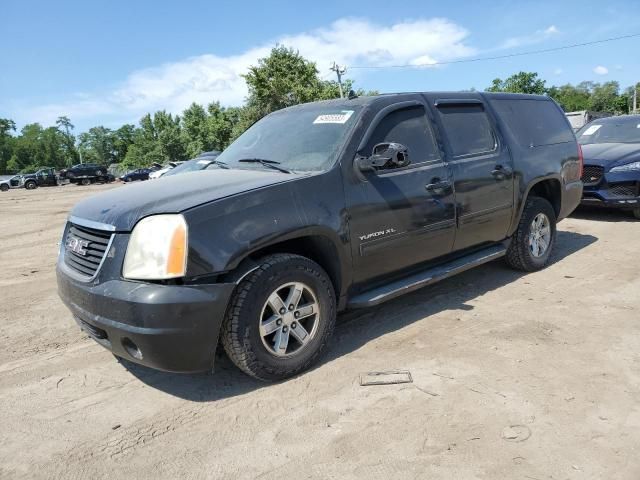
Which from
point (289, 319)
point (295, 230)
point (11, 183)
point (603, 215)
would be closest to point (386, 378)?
point (289, 319)

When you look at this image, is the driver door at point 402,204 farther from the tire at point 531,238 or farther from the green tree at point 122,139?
the green tree at point 122,139

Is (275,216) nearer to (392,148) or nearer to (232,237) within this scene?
(232,237)

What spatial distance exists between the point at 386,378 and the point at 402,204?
1.30m

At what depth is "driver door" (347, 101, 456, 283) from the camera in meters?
3.54

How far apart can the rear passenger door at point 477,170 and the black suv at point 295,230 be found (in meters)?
0.01

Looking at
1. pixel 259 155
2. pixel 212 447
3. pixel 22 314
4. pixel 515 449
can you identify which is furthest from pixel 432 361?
pixel 22 314

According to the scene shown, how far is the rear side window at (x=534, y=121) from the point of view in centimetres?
504

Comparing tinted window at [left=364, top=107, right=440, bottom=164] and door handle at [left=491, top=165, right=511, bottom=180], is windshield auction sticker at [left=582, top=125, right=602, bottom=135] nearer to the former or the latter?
door handle at [left=491, top=165, right=511, bottom=180]

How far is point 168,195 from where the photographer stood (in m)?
3.11

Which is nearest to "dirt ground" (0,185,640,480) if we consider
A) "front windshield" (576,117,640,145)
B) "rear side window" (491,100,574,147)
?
"rear side window" (491,100,574,147)

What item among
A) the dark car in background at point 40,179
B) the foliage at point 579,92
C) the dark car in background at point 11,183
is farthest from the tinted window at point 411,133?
the foliage at point 579,92

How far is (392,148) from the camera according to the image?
347cm

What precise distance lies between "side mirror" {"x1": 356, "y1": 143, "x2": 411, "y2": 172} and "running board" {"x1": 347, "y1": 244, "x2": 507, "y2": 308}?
3.00 feet

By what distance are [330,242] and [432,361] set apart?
42.3 inches
